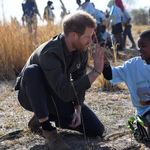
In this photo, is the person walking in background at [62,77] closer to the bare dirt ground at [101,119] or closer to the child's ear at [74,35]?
the child's ear at [74,35]

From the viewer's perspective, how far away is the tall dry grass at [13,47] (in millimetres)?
4012

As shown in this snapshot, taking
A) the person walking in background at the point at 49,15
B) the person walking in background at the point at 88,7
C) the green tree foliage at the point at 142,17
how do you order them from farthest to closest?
the green tree foliage at the point at 142,17
the person walking in background at the point at 88,7
the person walking in background at the point at 49,15

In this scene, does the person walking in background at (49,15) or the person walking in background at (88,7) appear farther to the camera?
the person walking in background at (88,7)

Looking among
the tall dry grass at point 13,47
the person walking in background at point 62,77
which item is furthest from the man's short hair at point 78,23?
the tall dry grass at point 13,47

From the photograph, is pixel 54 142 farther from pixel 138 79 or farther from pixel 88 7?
pixel 88 7

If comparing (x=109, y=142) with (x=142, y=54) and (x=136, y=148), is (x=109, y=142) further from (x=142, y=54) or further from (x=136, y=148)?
(x=142, y=54)

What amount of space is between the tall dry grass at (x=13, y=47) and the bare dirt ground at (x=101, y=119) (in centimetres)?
91

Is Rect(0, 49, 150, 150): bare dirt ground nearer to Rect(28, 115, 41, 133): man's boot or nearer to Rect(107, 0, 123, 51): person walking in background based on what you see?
Rect(28, 115, 41, 133): man's boot

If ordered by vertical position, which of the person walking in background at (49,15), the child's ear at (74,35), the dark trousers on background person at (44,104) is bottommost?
the dark trousers on background person at (44,104)

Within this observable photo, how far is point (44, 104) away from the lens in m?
1.74

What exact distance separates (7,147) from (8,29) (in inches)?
112

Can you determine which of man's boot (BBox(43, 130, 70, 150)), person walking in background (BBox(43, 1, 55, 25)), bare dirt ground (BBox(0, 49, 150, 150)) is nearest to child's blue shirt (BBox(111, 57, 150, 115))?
bare dirt ground (BBox(0, 49, 150, 150))

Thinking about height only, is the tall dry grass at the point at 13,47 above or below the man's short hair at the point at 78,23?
below

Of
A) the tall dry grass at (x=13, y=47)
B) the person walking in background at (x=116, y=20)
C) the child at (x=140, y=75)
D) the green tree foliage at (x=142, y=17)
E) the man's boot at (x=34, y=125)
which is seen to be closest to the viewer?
the child at (x=140, y=75)
